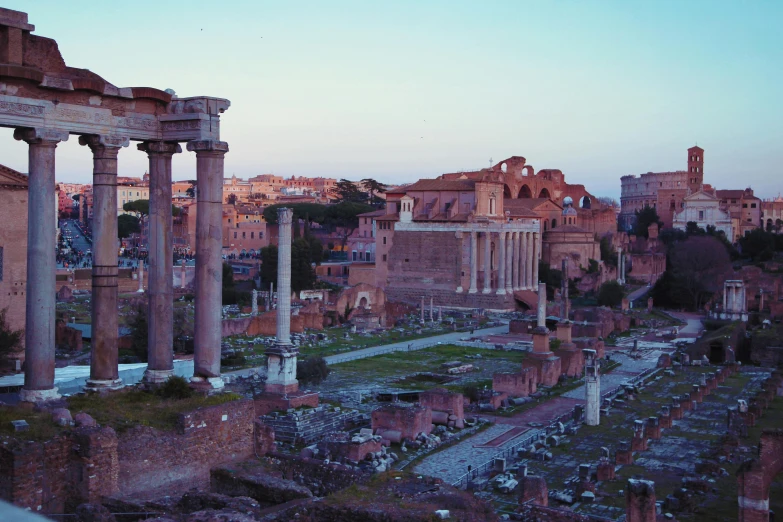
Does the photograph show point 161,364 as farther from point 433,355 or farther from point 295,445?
point 433,355

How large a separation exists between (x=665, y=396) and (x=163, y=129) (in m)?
15.1

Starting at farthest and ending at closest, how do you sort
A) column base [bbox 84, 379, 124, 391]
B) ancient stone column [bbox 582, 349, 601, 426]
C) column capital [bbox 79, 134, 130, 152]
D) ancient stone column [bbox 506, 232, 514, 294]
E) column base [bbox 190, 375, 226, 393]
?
ancient stone column [bbox 506, 232, 514, 294] → ancient stone column [bbox 582, 349, 601, 426] → column base [bbox 190, 375, 226, 393] → column base [bbox 84, 379, 124, 391] → column capital [bbox 79, 134, 130, 152]

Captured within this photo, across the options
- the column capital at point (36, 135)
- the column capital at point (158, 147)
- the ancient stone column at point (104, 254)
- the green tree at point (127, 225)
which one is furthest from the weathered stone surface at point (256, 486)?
the green tree at point (127, 225)

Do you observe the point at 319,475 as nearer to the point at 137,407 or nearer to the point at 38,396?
the point at 137,407

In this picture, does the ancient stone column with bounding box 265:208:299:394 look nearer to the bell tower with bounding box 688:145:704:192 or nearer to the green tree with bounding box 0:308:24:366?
the green tree with bounding box 0:308:24:366

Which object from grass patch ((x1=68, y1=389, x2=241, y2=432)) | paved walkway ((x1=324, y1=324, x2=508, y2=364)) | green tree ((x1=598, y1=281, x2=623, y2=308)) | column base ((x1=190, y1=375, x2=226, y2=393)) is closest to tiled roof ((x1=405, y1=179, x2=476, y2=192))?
green tree ((x1=598, y1=281, x2=623, y2=308))

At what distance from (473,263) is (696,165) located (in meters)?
54.5

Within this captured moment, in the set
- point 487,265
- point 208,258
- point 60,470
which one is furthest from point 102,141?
point 487,265

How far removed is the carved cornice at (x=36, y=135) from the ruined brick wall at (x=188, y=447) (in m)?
3.31

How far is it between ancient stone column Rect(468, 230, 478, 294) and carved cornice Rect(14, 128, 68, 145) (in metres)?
39.0

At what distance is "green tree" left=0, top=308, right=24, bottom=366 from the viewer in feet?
69.4

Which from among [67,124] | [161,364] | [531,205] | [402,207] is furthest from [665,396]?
[531,205]

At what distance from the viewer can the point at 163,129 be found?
34.6 feet

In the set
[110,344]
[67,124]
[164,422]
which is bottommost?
[164,422]
